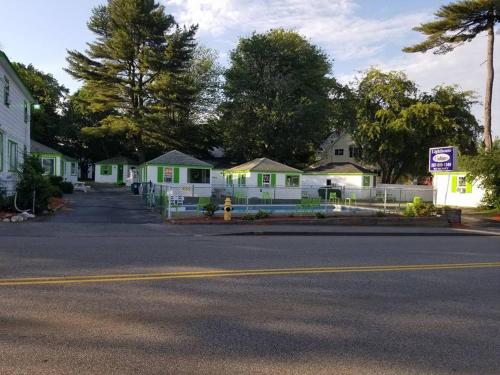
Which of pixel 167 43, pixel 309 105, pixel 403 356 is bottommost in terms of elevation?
pixel 403 356

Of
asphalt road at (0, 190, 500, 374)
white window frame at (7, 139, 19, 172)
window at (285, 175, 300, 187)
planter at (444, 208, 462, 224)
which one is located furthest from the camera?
window at (285, 175, 300, 187)

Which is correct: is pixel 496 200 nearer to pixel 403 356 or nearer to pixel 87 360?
pixel 403 356

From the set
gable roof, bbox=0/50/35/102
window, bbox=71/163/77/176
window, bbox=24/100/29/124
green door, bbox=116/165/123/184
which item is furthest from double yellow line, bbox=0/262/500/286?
green door, bbox=116/165/123/184

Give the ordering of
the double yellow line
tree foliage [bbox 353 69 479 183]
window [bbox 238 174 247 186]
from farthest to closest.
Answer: tree foliage [bbox 353 69 479 183], window [bbox 238 174 247 186], the double yellow line

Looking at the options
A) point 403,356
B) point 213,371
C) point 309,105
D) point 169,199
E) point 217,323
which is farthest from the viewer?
point 309,105

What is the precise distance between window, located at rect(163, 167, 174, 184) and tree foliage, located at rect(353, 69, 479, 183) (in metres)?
20.5

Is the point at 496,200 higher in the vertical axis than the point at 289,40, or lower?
lower

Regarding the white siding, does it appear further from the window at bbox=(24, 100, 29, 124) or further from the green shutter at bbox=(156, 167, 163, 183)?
the green shutter at bbox=(156, 167, 163, 183)

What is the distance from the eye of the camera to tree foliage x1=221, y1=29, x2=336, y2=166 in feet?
173

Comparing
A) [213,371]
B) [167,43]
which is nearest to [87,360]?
[213,371]

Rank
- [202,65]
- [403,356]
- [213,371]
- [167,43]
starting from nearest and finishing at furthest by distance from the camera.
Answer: [213,371]
[403,356]
[167,43]
[202,65]

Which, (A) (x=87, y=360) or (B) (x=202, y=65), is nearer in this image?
(A) (x=87, y=360)

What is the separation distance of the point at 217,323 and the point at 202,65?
66.6 metres

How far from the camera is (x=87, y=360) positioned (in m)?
4.33
